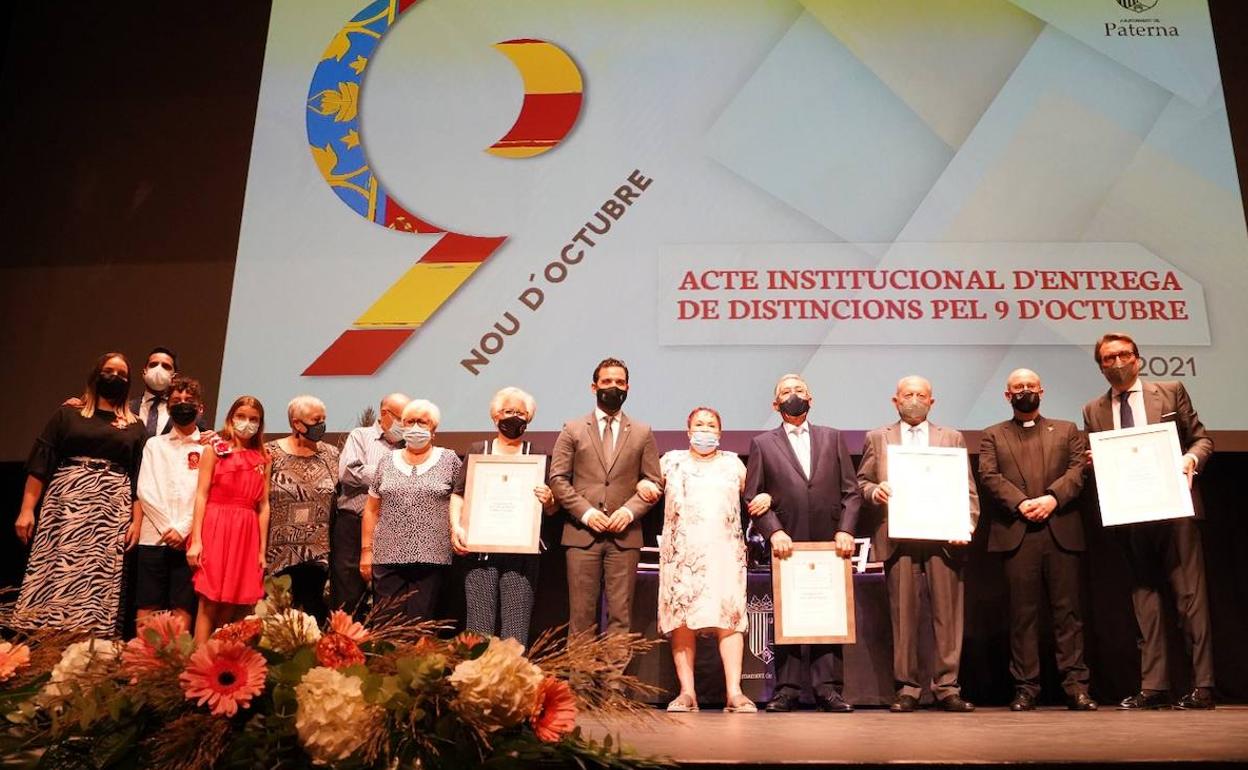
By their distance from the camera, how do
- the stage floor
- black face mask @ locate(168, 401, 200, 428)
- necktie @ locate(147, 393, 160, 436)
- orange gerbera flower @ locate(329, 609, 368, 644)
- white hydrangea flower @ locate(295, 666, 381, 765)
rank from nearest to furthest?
1. white hydrangea flower @ locate(295, 666, 381, 765)
2. orange gerbera flower @ locate(329, 609, 368, 644)
3. the stage floor
4. black face mask @ locate(168, 401, 200, 428)
5. necktie @ locate(147, 393, 160, 436)

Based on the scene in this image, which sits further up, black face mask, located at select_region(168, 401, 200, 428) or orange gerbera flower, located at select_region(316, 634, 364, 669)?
black face mask, located at select_region(168, 401, 200, 428)

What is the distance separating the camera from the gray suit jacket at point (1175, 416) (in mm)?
4590

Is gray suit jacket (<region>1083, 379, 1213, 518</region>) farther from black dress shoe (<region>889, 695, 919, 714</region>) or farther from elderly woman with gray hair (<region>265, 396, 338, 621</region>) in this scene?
elderly woman with gray hair (<region>265, 396, 338, 621</region>)

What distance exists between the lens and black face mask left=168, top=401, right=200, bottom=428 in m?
4.52

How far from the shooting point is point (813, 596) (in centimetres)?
446

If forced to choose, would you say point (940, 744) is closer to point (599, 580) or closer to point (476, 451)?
point (599, 580)

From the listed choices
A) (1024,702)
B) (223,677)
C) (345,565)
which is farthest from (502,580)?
(223,677)

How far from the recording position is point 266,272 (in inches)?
215

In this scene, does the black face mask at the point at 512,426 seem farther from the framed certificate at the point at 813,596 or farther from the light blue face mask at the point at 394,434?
the framed certificate at the point at 813,596

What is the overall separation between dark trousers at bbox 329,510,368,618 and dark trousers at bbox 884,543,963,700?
2390 mm

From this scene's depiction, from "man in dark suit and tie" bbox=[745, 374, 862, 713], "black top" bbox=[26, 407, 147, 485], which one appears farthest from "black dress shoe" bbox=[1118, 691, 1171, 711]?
"black top" bbox=[26, 407, 147, 485]

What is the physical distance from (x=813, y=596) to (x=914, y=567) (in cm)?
54

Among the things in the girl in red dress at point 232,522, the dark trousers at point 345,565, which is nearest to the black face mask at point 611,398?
the dark trousers at point 345,565

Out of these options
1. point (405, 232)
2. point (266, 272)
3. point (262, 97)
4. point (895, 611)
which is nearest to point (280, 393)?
point (266, 272)
